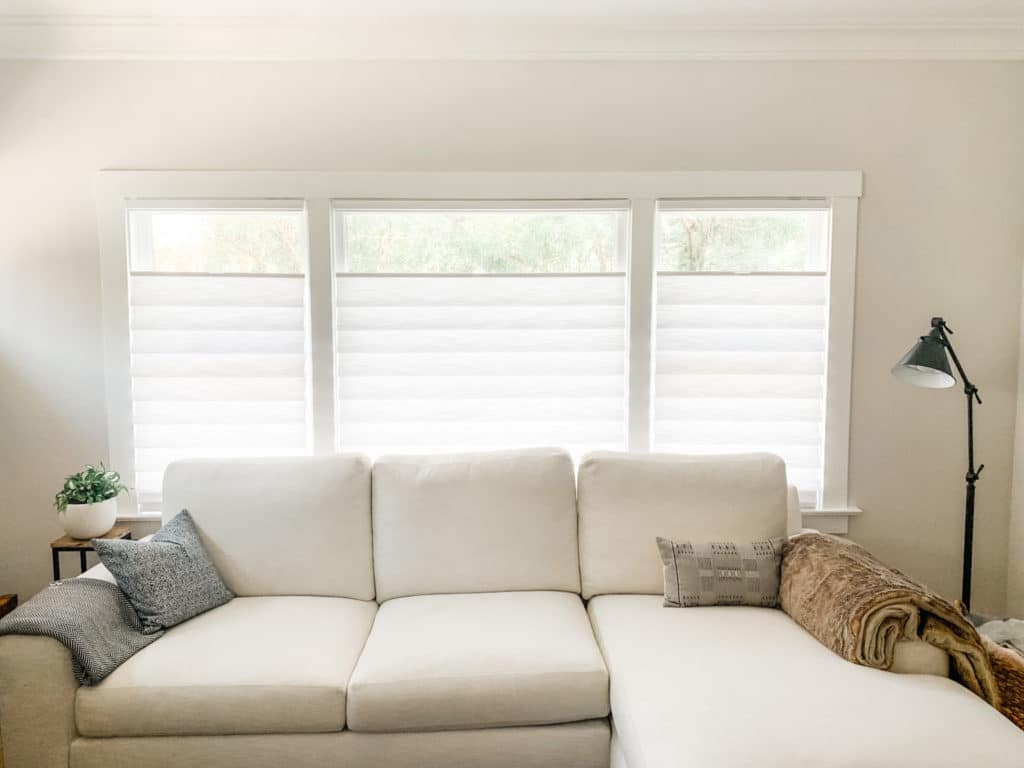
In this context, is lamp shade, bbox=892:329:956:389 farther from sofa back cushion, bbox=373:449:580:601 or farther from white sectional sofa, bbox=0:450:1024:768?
sofa back cushion, bbox=373:449:580:601

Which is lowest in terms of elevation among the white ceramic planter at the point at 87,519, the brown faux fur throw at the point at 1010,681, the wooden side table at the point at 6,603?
the wooden side table at the point at 6,603

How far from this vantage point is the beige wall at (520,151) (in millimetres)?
2727

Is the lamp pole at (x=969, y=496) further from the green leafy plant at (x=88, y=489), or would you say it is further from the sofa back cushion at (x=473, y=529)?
the green leafy plant at (x=88, y=489)

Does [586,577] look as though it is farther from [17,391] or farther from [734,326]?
[17,391]

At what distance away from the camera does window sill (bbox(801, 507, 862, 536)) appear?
2898 mm

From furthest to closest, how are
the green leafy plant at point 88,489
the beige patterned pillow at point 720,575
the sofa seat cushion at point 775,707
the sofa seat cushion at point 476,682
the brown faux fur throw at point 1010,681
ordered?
the green leafy plant at point 88,489
the beige patterned pillow at point 720,575
the sofa seat cushion at point 476,682
the brown faux fur throw at point 1010,681
the sofa seat cushion at point 775,707

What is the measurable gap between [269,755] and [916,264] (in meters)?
2.95

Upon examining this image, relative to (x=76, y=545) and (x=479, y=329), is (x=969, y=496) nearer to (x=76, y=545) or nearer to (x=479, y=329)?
(x=479, y=329)

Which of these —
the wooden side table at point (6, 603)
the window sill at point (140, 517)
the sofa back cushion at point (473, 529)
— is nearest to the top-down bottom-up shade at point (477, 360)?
the sofa back cushion at point (473, 529)

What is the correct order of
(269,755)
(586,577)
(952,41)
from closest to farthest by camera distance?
(269,755)
(586,577)
(952,41)

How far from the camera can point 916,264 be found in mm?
2828

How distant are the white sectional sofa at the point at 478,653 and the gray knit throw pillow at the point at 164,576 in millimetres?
75

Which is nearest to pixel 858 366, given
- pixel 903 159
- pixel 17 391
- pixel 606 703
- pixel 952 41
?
pixel 903 159

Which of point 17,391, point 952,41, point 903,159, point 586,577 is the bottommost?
point 586,577
